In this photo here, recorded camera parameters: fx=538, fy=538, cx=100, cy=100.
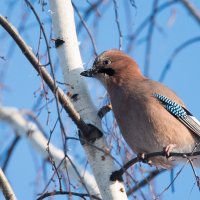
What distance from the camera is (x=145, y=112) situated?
466 centimetres

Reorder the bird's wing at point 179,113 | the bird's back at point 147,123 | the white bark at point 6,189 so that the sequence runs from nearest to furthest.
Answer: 1. the white bark at point 6,189
2. the bird's back at point 147,123
3. the bird's wing at point 179,113

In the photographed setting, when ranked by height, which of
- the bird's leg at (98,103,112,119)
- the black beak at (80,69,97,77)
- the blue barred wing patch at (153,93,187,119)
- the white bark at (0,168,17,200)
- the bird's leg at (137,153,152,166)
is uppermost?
the black beak at (80,69,97,77)

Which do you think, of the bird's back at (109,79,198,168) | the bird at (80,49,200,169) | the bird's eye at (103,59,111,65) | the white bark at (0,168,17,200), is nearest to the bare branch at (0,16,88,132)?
the white bark at (0,168,17,200)

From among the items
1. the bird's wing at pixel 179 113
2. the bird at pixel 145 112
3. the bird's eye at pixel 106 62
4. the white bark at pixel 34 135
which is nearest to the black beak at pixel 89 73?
the bird at pixel 145 112

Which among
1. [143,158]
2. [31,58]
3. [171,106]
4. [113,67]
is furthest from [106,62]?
[31,58]

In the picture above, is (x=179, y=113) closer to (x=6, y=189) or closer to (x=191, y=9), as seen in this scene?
(x=191, y=9)

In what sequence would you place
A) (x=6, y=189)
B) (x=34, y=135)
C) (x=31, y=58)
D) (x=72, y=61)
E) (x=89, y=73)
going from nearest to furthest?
(x=6, y=189), (x=31, y=58), (x=72, y=61), (x=89, y=73), (x=34, y=135)

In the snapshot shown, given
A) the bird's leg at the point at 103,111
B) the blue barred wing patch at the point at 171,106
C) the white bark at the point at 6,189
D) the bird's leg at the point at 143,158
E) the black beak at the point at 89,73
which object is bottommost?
the white bark at the point at 6,189

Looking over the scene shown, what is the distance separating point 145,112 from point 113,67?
682mm

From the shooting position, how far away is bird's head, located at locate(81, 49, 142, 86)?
4.91 m

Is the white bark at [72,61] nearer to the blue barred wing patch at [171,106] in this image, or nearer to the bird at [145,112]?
the bird at [145,112]

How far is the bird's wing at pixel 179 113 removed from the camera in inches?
191

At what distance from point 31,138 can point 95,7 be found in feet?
5.14

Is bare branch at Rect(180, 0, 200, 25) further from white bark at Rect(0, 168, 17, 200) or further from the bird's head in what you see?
white bark at Rect(0, 168, 17, 200)
